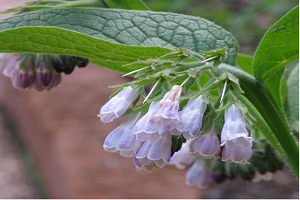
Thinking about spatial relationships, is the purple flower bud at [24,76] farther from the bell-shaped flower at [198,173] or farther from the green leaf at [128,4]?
the bell-shaped flower at [198,173]

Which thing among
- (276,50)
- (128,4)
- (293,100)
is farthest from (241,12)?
(276,50)

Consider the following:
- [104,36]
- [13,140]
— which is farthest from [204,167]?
[13,140]

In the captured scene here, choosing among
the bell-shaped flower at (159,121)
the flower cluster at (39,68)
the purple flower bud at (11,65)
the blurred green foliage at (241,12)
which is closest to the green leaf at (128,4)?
the flower cluster at (39,68)

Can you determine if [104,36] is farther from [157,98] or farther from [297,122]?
[297,122]

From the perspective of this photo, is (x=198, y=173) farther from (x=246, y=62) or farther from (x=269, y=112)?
(x=269, y=112)

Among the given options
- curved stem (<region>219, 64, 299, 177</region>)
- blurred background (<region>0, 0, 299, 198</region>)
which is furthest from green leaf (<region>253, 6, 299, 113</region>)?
blurred background (<region>0, 0, 299, 198</region>)

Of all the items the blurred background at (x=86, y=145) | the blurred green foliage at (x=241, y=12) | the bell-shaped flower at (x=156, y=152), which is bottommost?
the bell-shaped flower at (x=156, y=152)

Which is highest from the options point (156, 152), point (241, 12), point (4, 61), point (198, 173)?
point (241, 12)
